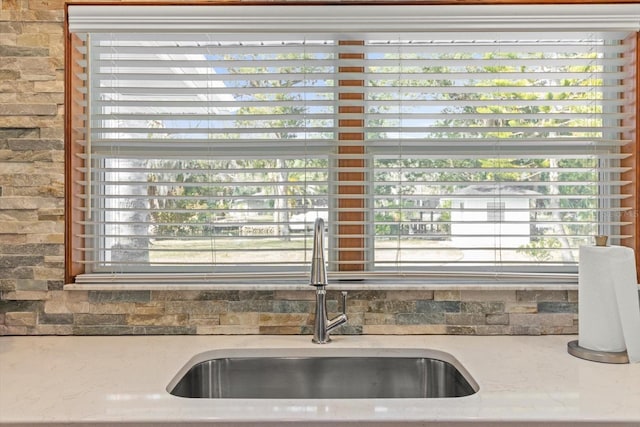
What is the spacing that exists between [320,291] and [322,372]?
0.26 metres

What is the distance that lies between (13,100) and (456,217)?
167 cm

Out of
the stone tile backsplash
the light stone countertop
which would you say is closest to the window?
the stone tile backsplash

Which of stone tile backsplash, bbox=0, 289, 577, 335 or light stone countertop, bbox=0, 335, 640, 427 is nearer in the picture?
light stone countertop, bbox=0, 335, 640, 427

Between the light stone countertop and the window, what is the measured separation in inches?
11.5

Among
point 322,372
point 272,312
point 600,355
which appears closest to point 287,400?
point 322,372

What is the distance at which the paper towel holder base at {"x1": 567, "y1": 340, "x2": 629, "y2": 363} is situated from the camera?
1.36 metres

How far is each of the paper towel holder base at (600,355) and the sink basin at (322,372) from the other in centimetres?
42

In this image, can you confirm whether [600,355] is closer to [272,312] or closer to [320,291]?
[320,291]

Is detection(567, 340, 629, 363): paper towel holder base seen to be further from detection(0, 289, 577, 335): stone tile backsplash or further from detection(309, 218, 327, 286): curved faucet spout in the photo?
detection(309, 218, 327, 286): curved faucet spout

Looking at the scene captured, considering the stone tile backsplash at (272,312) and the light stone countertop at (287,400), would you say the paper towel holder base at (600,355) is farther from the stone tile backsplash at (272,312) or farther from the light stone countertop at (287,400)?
the stone tile backsplash at (272,312)

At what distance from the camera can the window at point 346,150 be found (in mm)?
1711

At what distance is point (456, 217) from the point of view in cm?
177

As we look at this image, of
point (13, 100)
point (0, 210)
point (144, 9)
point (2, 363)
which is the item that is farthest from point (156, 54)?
point (2, 363)

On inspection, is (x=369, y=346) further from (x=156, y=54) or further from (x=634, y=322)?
(x=156, y=54)
